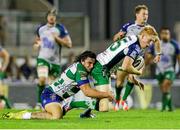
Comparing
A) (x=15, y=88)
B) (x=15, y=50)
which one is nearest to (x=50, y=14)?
(x=15, y=88)

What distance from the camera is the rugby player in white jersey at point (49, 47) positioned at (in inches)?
A: 869

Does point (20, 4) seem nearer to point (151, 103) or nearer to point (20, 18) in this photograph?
point (20, 18)

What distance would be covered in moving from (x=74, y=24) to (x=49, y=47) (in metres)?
10.4

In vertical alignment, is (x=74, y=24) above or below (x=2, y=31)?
above

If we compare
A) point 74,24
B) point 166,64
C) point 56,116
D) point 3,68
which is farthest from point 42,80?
point 74,24

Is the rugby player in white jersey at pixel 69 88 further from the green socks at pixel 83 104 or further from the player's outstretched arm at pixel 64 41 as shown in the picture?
the player's outstretched arm at pixel 64 41

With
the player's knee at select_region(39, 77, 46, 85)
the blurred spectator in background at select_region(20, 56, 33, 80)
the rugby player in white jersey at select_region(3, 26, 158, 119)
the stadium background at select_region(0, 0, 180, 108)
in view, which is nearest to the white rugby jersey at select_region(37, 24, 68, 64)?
the player's knee at select_region(39, 77, 46, 85)

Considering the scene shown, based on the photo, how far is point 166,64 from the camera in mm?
24047

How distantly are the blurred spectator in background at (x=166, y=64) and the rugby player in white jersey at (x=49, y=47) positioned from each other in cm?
272

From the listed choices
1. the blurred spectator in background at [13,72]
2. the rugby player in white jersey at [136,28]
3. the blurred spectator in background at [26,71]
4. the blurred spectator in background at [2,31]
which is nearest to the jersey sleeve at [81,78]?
the rugby player in white jersey at [136,28]

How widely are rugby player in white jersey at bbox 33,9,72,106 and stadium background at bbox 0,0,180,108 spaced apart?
4820mm

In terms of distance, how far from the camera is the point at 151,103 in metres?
27.8

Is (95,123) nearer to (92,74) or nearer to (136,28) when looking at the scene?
(92,74)

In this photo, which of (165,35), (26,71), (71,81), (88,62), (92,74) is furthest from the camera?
(26,71)
